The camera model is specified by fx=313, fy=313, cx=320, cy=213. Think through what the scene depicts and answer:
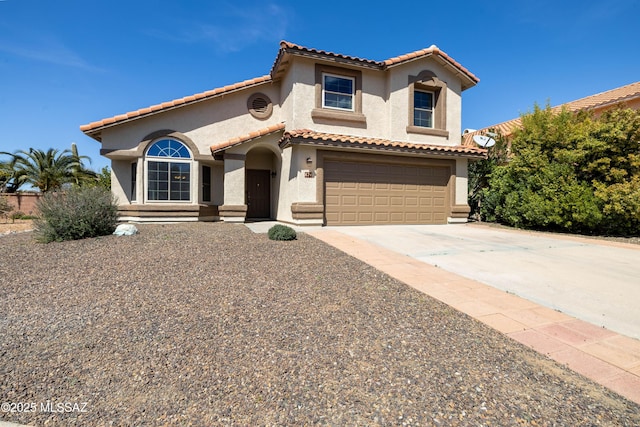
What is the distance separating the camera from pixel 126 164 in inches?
552

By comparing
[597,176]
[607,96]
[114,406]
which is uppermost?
[607,96]

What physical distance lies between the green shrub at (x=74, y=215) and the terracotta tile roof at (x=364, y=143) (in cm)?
613

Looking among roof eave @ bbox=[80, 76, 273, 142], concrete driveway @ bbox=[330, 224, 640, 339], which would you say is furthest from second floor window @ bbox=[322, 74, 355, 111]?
concrete driveway @ bbox=[330, 224, 640, 339]

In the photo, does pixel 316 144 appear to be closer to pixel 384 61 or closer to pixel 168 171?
pixel 384 61

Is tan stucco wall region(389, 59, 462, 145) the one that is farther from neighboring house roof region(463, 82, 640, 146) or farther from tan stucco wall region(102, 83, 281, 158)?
tan stucco wall region(102, 83, 281, 158)

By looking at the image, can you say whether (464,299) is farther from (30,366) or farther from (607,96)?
(607,96)

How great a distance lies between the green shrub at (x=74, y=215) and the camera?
8.00 meters

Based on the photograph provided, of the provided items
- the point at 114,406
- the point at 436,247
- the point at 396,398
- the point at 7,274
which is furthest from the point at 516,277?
the point at 7,274

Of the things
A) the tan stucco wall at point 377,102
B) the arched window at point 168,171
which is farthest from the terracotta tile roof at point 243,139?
the arched window at point 168,171

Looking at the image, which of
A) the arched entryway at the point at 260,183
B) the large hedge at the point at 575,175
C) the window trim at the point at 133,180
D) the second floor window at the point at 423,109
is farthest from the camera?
the arched entryway at the point at 260,183

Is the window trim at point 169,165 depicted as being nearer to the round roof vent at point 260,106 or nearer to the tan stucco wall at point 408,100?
the round roof vent at point 260,106

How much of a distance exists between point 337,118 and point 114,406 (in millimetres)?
11952

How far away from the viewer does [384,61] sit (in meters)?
13.0

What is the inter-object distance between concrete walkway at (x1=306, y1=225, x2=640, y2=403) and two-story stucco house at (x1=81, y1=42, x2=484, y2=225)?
251 inches
